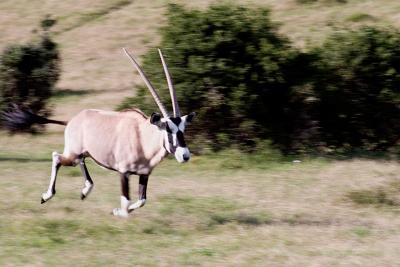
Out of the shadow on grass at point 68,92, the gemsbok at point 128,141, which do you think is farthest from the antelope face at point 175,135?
the shadow on grass at point 68,92

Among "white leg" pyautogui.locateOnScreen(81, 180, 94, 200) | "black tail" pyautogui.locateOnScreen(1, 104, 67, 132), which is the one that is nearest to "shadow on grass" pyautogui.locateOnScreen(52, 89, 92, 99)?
"black tail" pyautogui.locateOnScreen(1, 104, 67, 132)

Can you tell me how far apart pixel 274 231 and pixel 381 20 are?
1808 centimetres

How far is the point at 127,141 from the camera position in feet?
30.0

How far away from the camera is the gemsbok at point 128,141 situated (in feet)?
28.2

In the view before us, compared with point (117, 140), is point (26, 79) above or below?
below

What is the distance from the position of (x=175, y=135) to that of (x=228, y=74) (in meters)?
5.72

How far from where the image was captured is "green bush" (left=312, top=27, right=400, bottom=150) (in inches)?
587

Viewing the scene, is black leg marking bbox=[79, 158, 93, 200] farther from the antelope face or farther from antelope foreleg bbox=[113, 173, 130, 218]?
the antelope face

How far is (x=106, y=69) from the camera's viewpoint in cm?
2530

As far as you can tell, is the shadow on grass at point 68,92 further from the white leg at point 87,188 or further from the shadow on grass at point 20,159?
the white leg at point 87,188

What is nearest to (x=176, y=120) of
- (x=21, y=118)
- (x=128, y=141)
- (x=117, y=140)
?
(x=128, y=141)

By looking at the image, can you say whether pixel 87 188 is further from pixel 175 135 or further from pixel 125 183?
pixel 175 135

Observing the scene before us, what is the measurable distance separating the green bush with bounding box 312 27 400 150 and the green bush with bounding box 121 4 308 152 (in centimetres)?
61

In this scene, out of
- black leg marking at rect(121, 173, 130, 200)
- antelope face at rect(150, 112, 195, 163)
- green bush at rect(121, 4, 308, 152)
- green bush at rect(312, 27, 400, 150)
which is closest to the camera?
antelope face at rect(150, 112, 195, 163)
